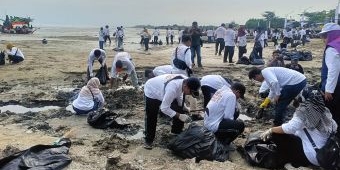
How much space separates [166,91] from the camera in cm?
586

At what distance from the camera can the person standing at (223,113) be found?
5.80m

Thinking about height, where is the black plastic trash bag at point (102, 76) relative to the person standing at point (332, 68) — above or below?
below

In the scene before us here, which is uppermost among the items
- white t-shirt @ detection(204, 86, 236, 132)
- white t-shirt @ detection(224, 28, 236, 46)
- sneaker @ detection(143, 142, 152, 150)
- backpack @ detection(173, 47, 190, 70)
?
white t-shirt @ detection(224, 28, 236, 46)

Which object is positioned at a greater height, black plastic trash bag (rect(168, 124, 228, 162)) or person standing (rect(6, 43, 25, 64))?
person standing (rect(6, 43, 25, 64))

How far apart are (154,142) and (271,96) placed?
220cm

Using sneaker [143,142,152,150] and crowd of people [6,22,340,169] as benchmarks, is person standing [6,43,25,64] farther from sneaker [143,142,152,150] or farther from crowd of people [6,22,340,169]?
sneaker [143,142,152,150]

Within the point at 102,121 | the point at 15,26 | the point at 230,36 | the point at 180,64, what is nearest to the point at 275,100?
the point at 180,64

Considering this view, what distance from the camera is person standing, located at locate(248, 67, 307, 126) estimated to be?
6.87 metres

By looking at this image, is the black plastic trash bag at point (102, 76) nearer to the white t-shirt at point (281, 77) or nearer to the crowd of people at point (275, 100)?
the crowd of people at point (275, 100)

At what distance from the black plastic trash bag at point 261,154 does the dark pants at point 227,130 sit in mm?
357

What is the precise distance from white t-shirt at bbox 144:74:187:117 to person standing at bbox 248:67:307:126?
1482mm

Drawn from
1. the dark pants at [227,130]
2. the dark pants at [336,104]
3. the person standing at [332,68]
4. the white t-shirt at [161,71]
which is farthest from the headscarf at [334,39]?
the white t-shirt at [161,71]

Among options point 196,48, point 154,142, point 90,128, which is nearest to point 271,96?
point 154,142

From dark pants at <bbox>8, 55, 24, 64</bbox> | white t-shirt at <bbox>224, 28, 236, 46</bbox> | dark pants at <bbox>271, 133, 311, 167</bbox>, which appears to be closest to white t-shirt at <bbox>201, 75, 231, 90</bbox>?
dark pants at <bbox>271, 133, 311, 167</bbox>
